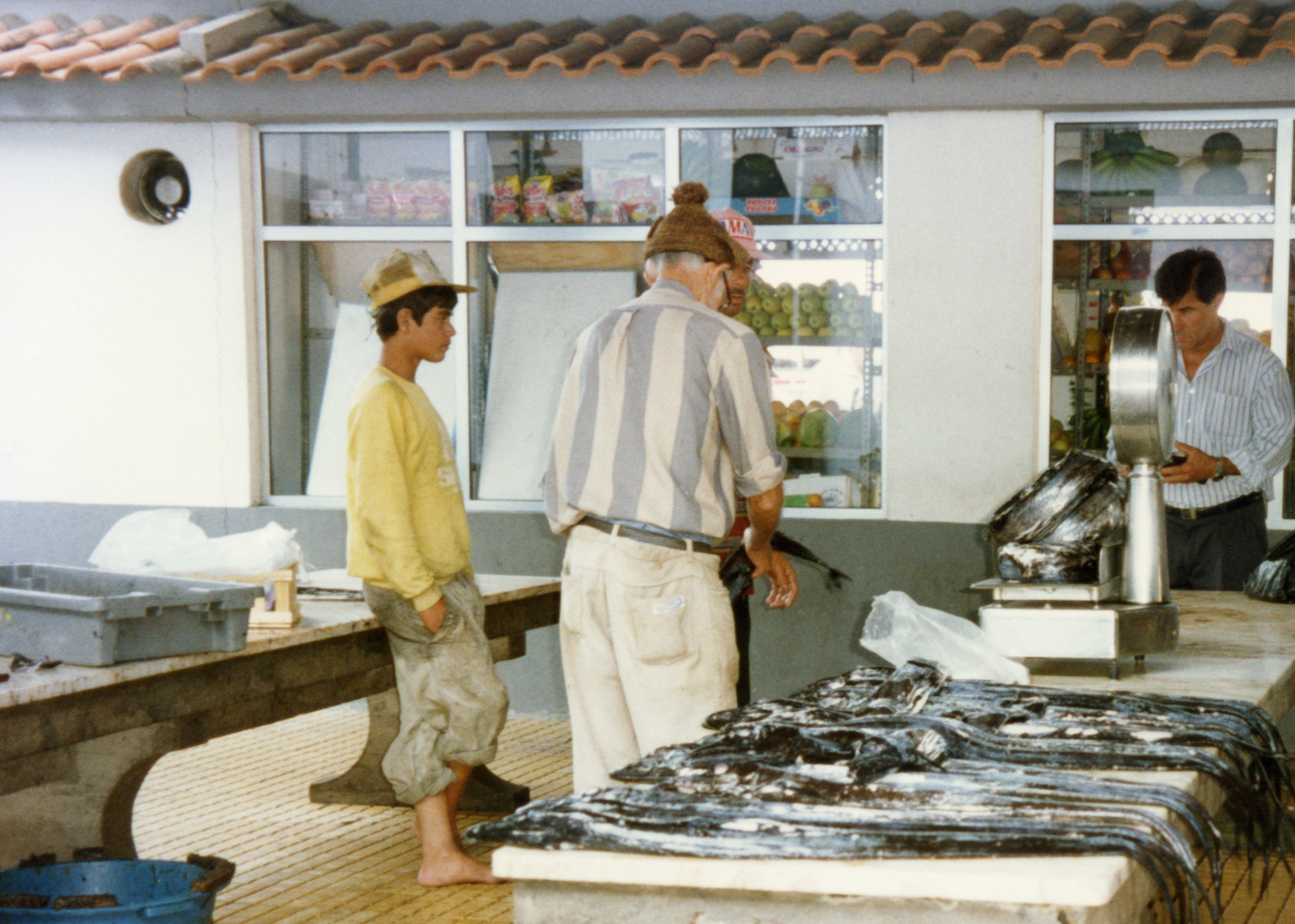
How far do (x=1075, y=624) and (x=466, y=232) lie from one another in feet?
16.7

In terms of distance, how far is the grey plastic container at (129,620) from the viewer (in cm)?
349

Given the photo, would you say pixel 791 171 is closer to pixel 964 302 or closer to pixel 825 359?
pixel 825 359

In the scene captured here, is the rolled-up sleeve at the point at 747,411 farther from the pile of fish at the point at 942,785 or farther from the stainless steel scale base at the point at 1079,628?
the pile of fish at the point at 942,785

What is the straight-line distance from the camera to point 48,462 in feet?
26.5

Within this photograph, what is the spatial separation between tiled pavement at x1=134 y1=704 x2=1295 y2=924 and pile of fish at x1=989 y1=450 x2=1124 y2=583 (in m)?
0.79

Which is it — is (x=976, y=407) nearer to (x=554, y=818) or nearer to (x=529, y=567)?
(x=529, y=567)

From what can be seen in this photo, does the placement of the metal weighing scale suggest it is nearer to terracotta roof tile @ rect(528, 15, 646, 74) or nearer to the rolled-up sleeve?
the rolled-up sleeve

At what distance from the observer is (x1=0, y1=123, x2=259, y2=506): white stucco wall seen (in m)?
7.75

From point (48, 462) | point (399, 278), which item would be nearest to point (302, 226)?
point (48, 462)

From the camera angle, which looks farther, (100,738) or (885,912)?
(100,738)

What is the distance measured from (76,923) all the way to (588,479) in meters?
1.61

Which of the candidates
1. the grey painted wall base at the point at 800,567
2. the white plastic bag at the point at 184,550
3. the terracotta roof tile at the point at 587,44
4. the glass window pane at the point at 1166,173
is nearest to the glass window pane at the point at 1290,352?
the grey painted wall base at the point at 800,567

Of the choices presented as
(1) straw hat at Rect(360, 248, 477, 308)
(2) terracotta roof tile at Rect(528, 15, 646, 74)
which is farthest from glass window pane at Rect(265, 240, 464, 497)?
(1) straw hat at Rect(360, 248, 477, 308)

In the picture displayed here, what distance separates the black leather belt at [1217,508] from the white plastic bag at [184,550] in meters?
3.20
